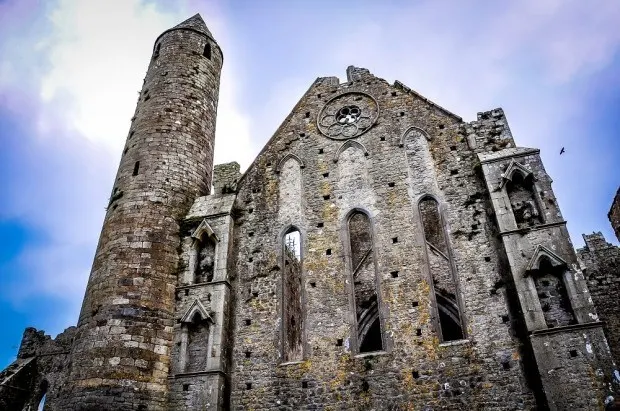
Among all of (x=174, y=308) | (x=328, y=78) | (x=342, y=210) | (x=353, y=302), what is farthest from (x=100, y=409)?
(x=328, y=78)

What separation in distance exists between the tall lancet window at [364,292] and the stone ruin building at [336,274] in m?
0.08

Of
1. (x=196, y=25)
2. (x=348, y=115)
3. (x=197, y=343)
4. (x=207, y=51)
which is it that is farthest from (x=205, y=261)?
(x=196, y=25)

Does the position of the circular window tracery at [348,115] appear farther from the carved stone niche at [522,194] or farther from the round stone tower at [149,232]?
the carved stone niche at [522,194]

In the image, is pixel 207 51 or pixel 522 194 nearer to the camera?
pixel 522 194

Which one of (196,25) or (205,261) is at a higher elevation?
(196,25)

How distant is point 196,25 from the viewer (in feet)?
53.6

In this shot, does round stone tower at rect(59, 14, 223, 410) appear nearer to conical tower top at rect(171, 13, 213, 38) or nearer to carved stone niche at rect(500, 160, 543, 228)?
conical tower top at rect(171, 13, 213, 38)

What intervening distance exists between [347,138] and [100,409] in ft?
27.0

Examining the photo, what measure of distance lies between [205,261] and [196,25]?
859cm

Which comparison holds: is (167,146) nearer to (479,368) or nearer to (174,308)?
(174,308)

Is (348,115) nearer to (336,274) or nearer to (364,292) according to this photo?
(336,274)

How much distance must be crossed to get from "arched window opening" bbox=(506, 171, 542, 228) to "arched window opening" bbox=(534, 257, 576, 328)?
1.06 metres

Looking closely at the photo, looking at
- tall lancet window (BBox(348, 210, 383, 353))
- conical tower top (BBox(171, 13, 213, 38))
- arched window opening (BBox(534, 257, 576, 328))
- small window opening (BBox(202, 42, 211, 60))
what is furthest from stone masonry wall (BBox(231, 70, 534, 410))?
conical tower top (BBox(171, 13, 213, 38))

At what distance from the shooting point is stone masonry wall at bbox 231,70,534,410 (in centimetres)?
916
